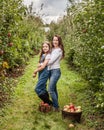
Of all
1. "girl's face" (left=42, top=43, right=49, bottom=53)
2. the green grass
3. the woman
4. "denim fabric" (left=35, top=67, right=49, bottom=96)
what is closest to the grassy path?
the green grass

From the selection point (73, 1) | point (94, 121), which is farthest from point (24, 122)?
point (73, 1)

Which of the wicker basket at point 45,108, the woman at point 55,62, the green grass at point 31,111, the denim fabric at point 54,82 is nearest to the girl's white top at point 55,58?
the woman at point 55,62

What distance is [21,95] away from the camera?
30.1 feet

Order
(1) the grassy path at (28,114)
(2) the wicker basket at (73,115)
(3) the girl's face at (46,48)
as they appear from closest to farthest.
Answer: (1) the grassy path at (28,114) < (2) the wicker basket at (73,115) < (3) the girl's face at (46,48)

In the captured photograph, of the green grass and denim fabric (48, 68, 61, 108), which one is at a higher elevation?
denim fabric (48, 68, 61, 108)

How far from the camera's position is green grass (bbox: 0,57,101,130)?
668 cm

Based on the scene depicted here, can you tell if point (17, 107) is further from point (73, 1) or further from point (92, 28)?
point (73, 1)

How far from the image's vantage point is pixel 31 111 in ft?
A: 25.1

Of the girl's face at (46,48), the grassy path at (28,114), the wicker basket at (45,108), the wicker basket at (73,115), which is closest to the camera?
the grassy path at (28,114)

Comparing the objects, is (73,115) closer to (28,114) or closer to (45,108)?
(45,108)

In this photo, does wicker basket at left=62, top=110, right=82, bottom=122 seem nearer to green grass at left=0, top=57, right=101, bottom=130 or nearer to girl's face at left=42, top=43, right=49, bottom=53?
green grass at left=0, top=57, right=101, bottom=130

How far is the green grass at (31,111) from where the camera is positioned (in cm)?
668

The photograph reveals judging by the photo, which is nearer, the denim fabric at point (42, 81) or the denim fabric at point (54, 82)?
the denim fabric at point (54, 82)

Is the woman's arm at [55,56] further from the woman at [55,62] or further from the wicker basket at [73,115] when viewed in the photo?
the wicker basket at [73,115]
